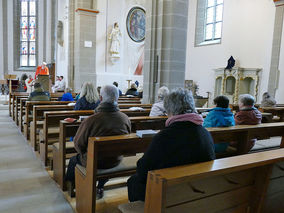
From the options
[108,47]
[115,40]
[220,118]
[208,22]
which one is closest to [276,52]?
[208,22]

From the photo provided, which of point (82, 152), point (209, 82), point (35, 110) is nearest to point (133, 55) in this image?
point (209, 82)

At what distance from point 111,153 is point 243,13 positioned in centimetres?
1206

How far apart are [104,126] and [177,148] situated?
1077mm

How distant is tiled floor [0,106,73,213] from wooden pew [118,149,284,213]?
148 cm

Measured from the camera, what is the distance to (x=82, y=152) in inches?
102

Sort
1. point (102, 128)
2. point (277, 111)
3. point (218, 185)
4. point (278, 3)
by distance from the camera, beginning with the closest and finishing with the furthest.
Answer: point (218, 185) → point (102, 128) → point (277, 111) → point (278, 3)

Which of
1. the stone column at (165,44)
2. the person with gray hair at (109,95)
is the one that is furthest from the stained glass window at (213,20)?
the person with gray hair at (109,95)

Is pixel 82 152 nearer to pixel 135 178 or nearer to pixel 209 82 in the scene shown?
pixel 135 178

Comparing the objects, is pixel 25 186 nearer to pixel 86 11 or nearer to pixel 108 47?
pixel 86 11

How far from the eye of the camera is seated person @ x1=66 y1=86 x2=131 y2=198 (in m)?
2.51

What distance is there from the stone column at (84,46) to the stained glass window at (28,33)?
10328 mm

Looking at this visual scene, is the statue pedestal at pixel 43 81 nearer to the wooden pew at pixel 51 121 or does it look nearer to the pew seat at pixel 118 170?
the wooden pew at pixel 51 121

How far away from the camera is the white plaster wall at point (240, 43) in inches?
440

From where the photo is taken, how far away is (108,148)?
7.50 ft
